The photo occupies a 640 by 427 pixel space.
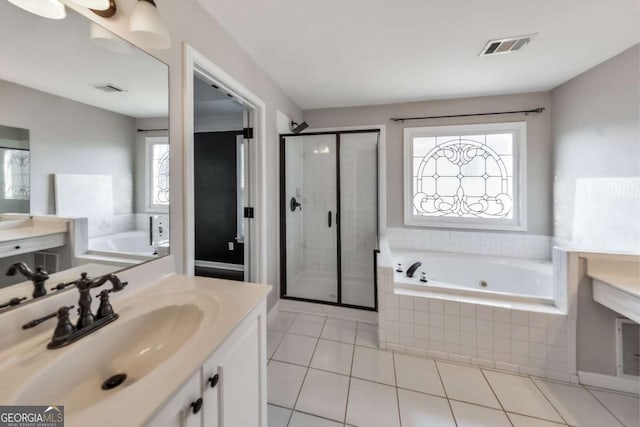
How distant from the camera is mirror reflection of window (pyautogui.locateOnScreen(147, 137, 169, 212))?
4.03 feet

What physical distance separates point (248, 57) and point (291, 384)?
2.46 m

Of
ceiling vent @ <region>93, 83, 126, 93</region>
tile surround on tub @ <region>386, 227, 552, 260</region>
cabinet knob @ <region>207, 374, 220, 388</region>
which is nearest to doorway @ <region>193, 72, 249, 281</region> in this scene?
tile surround on tub @ <region>386, 227, 552, 260</region>

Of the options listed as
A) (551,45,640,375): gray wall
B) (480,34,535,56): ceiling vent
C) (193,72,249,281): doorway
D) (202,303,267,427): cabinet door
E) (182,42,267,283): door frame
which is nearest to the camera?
(202,303,267,427): cabinet door

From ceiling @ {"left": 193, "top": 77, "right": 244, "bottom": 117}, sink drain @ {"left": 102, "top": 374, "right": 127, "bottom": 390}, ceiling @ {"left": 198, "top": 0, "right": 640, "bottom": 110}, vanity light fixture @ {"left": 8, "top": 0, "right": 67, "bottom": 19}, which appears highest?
ceiling @ {"left": 193, "top": 77, "right": 244, "bottom": 117}

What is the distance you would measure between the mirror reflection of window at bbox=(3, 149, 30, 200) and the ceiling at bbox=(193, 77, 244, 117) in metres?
1.96

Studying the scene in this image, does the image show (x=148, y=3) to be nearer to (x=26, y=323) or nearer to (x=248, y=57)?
(x=248, y=57)

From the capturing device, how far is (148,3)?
1.00 m

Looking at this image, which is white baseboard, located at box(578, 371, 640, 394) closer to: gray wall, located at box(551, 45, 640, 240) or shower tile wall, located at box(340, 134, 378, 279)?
gray wall, located at box(551, 45, 640, 240)

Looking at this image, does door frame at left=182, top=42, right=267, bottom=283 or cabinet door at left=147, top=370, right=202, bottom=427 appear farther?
door frame at left=182, top=42, right=267, bottom=283

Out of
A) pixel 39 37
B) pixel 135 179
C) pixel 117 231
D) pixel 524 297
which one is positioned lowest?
pixel 524 297

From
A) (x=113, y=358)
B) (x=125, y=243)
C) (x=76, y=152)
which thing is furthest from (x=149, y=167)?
(x=113, y=358)

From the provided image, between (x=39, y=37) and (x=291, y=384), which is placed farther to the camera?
(x=291, y=384)

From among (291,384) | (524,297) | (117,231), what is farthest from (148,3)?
(524,297)

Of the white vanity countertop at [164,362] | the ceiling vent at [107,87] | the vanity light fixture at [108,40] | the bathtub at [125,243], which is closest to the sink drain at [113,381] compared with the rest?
the white vanity countertop at [164,362]
